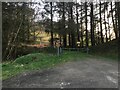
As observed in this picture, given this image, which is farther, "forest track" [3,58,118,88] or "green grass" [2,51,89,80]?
"green grass" [2,51,89,80]

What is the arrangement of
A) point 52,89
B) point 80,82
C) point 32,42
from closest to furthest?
1. point 52,89
2. point 80,82
3. point 32,42

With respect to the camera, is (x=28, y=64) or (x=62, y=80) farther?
(x=28, y=64)

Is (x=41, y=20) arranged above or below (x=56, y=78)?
above

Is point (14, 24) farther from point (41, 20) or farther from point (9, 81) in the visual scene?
point (9, 81)

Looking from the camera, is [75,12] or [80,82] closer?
[80,82]

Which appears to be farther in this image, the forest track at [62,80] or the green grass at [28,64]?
the green grass at [28,64]

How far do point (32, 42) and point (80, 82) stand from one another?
27.0 metres

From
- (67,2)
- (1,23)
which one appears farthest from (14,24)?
(67,2)

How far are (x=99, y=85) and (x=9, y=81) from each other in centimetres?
355

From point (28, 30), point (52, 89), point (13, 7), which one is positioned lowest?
point (52, 89)

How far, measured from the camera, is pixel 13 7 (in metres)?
27.4

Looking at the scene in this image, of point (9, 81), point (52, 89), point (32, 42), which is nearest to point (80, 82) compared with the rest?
point (52, 89)

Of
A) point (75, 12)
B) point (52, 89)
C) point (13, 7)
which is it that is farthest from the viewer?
point (75, 12)

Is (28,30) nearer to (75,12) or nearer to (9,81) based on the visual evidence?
(75,12)
